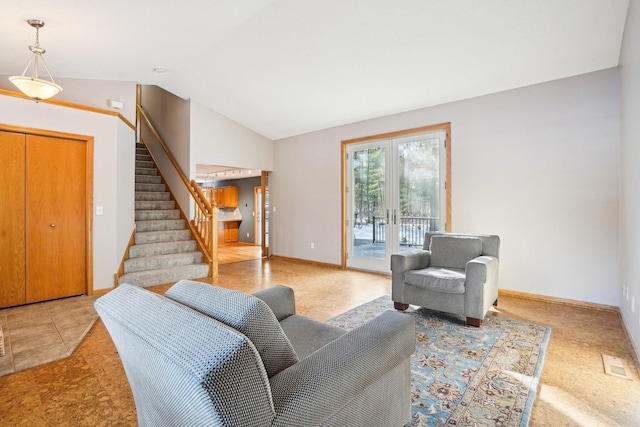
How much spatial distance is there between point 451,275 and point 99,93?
18.4ft

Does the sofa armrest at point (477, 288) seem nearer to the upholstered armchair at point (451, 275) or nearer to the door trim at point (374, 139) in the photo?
the upholstered armchair at point (451, 275)

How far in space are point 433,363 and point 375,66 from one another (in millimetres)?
3351

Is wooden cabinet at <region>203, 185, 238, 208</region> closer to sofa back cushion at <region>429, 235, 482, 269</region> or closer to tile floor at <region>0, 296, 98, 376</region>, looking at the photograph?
tile floor at <region>0, 296, 98, 376</region>

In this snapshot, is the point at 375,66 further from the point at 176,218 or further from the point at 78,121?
the point at 176,218

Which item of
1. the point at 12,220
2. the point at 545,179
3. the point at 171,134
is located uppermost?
the point at 171,134

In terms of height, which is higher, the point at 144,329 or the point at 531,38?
the point at 531,38

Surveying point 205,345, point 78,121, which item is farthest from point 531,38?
point 78,121

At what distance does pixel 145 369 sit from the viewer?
3.34ft

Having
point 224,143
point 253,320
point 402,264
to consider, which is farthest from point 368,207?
point 253,320

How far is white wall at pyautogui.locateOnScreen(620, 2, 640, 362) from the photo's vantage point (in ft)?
7.88

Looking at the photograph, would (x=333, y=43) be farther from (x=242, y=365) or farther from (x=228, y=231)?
(x=228, y=231)

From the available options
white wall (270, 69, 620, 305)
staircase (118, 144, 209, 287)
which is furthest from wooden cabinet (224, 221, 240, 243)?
white wall (270, 69, 620, 305)

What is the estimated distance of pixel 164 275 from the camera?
4.79m

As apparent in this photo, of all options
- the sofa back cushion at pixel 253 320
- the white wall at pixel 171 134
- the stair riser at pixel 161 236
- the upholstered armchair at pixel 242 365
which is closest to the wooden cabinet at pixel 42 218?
the stair riser at pixel 161 236
